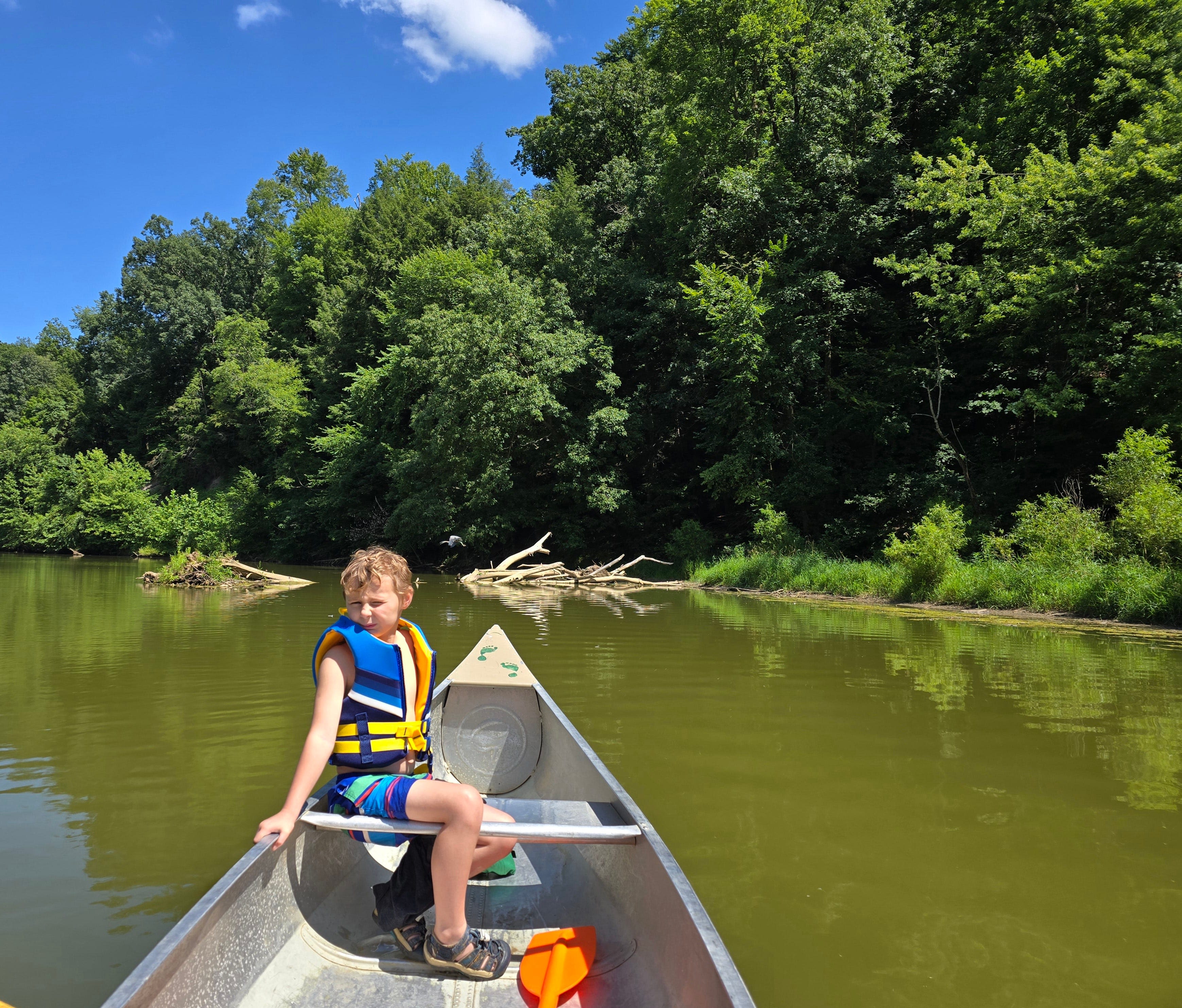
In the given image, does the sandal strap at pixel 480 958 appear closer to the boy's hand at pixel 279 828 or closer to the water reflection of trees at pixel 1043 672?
the boy's hand at pixel 279 828

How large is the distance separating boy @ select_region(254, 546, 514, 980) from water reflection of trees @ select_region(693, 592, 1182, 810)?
3.45m

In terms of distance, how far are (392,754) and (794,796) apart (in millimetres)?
2358

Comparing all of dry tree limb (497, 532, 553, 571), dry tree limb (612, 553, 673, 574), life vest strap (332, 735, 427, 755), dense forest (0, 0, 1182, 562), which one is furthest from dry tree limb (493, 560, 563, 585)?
life vest strap (332, 735, 427, 755)

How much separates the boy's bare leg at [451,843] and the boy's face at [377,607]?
20.3 inches

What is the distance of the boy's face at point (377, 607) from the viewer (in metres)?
2.47

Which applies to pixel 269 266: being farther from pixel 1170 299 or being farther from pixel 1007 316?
pixel 1170 299

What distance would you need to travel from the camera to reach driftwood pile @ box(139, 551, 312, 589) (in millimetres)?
18234

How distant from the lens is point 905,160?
62.2 feet

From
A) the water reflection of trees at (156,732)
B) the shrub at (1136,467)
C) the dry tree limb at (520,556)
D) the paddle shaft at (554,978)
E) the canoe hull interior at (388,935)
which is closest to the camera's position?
the canoe hull interior at (388,935)

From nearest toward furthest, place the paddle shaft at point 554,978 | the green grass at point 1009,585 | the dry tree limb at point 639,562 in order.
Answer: the paddle shaft at point 554,978 < the green grass at point 1009,585 < the dry tree limb at point 639,562

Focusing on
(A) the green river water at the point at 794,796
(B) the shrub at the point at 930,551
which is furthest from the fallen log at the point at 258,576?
(B) the shrub at the point at 930,551

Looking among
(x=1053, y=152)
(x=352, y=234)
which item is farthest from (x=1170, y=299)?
(x=352, y=234)

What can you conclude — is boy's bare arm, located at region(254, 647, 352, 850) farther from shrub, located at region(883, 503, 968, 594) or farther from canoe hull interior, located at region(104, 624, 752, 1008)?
shrub, located at region(883, 503, 968, 594)

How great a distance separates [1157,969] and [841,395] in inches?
708
